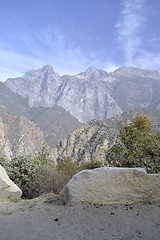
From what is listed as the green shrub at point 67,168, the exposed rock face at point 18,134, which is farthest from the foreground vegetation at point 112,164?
the exposed rock face at point 18,134

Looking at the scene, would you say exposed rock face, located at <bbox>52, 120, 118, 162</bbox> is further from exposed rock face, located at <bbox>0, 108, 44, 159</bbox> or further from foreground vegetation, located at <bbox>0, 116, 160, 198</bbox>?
foreground vegetation, located at <bbox>0, 116, 160, 198</bbox>

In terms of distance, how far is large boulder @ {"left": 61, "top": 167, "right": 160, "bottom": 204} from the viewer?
37.6ft

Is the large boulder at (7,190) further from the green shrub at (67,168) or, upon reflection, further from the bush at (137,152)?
the green shrub at (67,168)

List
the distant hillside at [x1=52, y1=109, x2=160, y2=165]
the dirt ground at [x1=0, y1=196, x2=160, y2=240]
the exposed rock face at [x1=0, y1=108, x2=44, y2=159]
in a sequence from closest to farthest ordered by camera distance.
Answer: the dirt ground at [x1=0, y1=196, x2=160, y2=240] → the distant hillside at [x1=52, y1=109, x2=160, y2=165] → the exposed rock face at [x1=0, y1=108, x2=44, y2=159]

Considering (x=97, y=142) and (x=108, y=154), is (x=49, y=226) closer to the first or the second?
(x=108, y=154)

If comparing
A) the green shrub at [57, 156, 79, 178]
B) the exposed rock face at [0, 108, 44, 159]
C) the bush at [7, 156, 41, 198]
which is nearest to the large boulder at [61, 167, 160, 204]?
the bush at [7, 156, 41, 198]

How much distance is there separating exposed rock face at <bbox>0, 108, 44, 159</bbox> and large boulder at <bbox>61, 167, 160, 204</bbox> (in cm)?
14121

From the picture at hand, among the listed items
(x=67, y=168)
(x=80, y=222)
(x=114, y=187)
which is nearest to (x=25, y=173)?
(x=67, y=168)

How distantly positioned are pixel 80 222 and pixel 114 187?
191 centimetres

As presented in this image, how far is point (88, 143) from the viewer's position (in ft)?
372

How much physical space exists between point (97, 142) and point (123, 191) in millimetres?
91922

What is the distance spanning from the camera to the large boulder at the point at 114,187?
1146 centimetres

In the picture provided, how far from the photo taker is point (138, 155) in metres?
23.5

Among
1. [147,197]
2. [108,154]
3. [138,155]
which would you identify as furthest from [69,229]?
[108,154]
